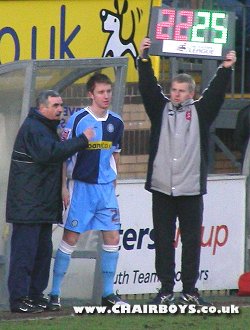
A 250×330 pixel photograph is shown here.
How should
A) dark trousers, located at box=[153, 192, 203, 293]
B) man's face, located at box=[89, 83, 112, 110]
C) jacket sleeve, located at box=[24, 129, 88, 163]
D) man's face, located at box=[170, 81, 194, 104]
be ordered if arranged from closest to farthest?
jacket sleeve, located at box=[24, 129, 88, 163] < man's face, located at box=[89, 83, 112, 110] < man's face, located at box=[170, 81, 194, 104] < dark trousers, located at box=[153, 192, 203, 293]

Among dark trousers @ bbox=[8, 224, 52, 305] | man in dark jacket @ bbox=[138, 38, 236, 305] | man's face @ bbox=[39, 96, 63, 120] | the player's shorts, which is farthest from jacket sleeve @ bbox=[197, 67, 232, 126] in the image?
dark trousers @ bbox=[8, 224, 52, 305]

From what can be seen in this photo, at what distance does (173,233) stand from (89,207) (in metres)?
0.76

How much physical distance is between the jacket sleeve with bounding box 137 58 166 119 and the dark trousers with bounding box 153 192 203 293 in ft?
2.28

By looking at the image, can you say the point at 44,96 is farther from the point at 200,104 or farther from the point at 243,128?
the point at 243,128

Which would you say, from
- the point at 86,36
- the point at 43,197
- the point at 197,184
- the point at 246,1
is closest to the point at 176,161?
the point at 197,184

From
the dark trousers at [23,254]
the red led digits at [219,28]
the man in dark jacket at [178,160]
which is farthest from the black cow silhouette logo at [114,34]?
the dark trousers at [23,254]

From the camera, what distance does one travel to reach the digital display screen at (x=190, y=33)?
34.6ft

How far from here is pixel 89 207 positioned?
33.3 feet

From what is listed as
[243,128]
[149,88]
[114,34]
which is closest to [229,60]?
[149,88]

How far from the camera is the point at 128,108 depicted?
12625 mm

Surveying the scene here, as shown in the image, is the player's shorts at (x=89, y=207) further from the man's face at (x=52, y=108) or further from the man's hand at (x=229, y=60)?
the man's hand at (x=229, y=60)

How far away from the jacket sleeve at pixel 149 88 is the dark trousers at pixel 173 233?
0.70 metres

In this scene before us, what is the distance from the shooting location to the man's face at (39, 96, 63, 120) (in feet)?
32.4

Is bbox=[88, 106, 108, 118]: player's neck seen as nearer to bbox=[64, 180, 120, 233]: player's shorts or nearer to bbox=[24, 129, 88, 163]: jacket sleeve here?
bbox=[24, 129, 88, 163]: jacket sleeve
